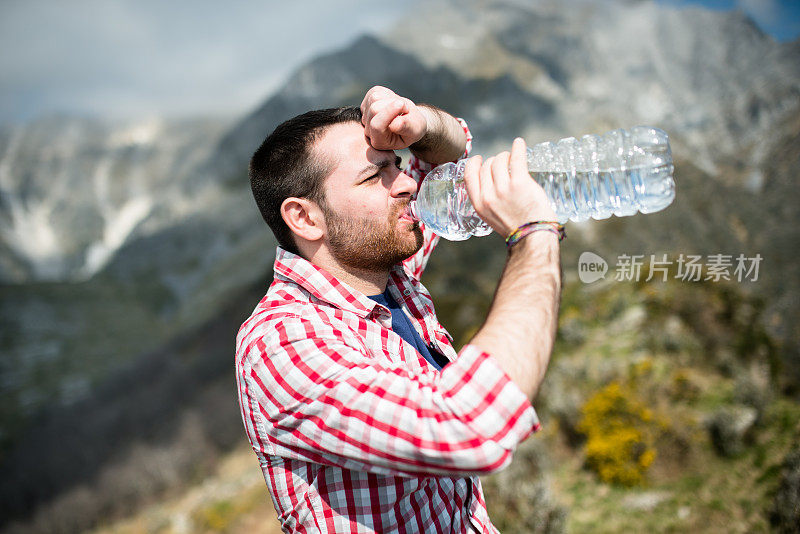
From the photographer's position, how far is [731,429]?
5.71m

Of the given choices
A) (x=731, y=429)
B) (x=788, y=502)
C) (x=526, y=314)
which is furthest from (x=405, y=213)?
(x=731, y=429)

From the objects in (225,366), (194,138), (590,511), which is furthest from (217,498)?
(194,138)

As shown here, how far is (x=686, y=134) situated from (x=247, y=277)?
3398 cm

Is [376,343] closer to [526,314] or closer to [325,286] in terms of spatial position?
[325,286]

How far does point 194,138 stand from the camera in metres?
96.8

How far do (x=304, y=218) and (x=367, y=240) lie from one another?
252mm

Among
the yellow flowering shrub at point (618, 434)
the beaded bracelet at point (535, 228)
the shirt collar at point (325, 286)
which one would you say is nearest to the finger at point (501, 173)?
the beaded bracelet at point (535, 228)

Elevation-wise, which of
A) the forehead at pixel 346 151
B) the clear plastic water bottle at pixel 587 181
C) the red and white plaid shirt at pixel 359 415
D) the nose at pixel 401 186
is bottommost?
the red and white plaid shirt at pixel 359 415

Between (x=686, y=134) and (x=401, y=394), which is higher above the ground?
(x=686, y=134)

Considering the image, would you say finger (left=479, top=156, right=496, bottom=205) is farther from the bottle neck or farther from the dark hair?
the dark hair

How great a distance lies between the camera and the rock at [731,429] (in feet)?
18.7

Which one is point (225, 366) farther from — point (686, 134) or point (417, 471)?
point (417, 471)

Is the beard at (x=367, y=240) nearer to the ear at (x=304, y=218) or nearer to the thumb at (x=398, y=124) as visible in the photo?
the ear at (x=304, y=218)

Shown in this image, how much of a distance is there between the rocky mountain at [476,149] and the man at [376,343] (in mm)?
7157
